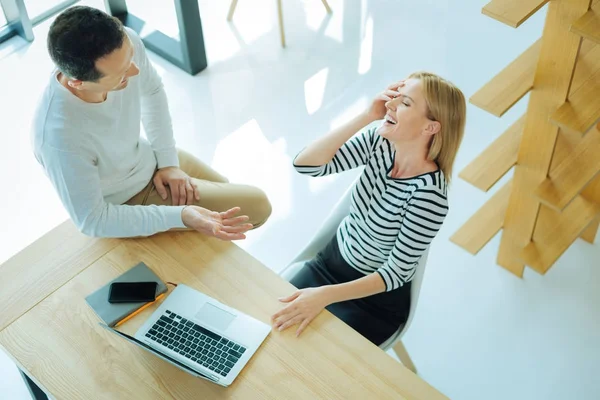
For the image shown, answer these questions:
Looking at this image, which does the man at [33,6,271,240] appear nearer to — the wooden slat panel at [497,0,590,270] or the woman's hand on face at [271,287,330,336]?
the woman's hand on face at [271,287,330,336]

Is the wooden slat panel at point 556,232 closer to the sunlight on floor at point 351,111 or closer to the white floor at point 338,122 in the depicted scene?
the white floor at point 338,122

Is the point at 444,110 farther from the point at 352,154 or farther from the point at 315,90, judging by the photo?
the point at 315,90

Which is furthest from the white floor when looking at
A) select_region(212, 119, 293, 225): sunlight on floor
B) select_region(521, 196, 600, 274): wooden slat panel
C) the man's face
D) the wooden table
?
the man's face

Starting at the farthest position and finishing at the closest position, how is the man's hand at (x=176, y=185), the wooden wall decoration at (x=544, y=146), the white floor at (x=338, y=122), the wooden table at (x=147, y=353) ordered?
1. the white floor at (x=338, y=122)
2. the man's hand at (x=176, y=185)
3. the wooden wall decoration at (x=544, y=146)
4. the wooden table at (x=147, y=353)

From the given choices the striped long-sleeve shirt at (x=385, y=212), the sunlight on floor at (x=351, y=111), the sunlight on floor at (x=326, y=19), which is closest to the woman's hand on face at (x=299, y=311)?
the striped long-sleeve shirt at (x=385, y=212)

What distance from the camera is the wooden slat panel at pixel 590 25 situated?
2.08m

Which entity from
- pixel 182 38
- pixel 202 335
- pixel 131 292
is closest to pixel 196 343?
pixel 202 335

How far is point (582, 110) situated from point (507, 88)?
9.0 inches

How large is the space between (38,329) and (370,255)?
0.95m

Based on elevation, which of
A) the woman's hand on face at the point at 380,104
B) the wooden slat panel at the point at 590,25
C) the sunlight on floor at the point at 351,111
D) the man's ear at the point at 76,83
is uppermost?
the wooden slat panel at the point at 590,25

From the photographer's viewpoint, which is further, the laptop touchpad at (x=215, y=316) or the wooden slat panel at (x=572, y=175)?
the wooden slat panel at (x=572, y=175)

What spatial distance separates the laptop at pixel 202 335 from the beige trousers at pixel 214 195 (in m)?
0.46

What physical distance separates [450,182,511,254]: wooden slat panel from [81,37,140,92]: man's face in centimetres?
140

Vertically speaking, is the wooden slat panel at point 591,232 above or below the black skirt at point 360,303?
below
